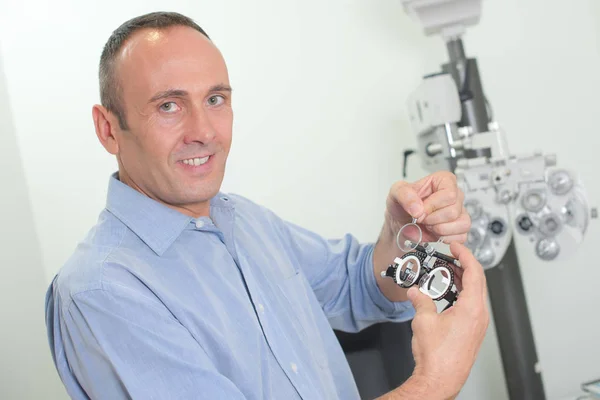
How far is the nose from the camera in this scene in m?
1.13

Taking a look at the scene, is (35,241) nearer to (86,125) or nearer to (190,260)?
(86,125)

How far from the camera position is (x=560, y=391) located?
233 centimetres

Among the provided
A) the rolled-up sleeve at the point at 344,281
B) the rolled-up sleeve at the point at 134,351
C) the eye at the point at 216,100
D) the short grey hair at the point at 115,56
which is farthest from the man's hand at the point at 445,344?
the short grey hair at the point at 115,56

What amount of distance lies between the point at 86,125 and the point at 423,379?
54.6 inches

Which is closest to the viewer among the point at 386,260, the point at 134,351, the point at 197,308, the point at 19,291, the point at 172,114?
the point at 134,351

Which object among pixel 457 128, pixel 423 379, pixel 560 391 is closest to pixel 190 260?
pixel 423 379

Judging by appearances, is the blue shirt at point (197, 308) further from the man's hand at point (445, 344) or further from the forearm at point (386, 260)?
the man's hand at point (445, 344)

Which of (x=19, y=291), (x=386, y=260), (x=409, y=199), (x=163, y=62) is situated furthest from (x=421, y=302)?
(x=19, y=291)

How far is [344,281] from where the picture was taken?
56.6 inches

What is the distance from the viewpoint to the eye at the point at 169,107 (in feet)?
3.71

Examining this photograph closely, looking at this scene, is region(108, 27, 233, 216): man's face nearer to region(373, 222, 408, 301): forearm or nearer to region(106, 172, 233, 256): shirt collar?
region(106, 172, 233, 256): shirt collar

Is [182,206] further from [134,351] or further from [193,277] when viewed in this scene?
[134,351]

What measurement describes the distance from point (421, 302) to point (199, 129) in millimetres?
463

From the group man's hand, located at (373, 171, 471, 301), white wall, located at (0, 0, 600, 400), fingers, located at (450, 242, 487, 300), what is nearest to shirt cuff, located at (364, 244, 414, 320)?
man's hand, located at (373, 171, 471, 301)
